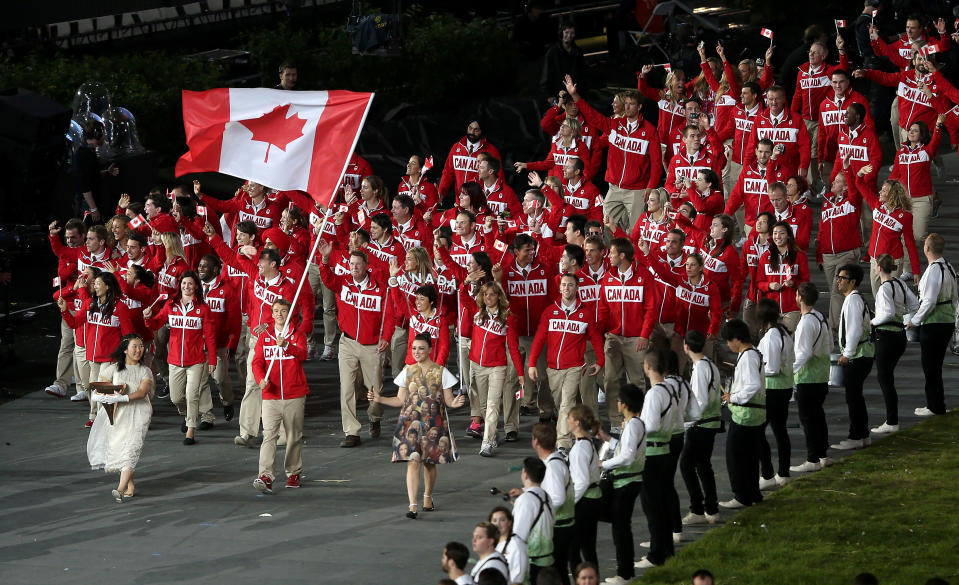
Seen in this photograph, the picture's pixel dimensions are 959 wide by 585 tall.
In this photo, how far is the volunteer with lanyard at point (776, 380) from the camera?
42.5 ft

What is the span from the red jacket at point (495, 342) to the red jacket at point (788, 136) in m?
6.21

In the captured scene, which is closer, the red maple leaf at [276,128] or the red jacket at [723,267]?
the red maple leaf at [276,128]

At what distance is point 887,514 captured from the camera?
12695 millimetres

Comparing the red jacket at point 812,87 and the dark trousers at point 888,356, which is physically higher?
the red jacket at point 812,87

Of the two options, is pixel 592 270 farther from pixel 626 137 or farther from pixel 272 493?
pixel 626 137

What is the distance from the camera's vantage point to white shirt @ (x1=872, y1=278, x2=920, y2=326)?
47.8 ft

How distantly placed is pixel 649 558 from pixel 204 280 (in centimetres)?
661

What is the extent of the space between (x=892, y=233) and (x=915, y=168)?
7.05 ft

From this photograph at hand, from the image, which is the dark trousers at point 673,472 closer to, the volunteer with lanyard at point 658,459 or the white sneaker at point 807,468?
the volunteer with lanyard at point 658,459

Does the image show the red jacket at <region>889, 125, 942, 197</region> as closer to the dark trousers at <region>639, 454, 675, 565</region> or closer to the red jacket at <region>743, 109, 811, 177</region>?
the red jacket at <region>743, 109, 811, 177</region>

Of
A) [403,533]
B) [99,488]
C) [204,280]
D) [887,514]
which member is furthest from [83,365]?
[887,514]

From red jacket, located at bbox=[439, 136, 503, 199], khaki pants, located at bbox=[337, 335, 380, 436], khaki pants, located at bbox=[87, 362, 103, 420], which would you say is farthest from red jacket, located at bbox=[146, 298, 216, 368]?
red jacket, located at bbox=[439, 136, 503, 199]

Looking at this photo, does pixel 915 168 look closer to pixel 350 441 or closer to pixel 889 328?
pixel 889 328

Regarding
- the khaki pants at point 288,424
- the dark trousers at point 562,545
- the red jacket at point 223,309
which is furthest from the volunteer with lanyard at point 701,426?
the red jacket at point 223,309
